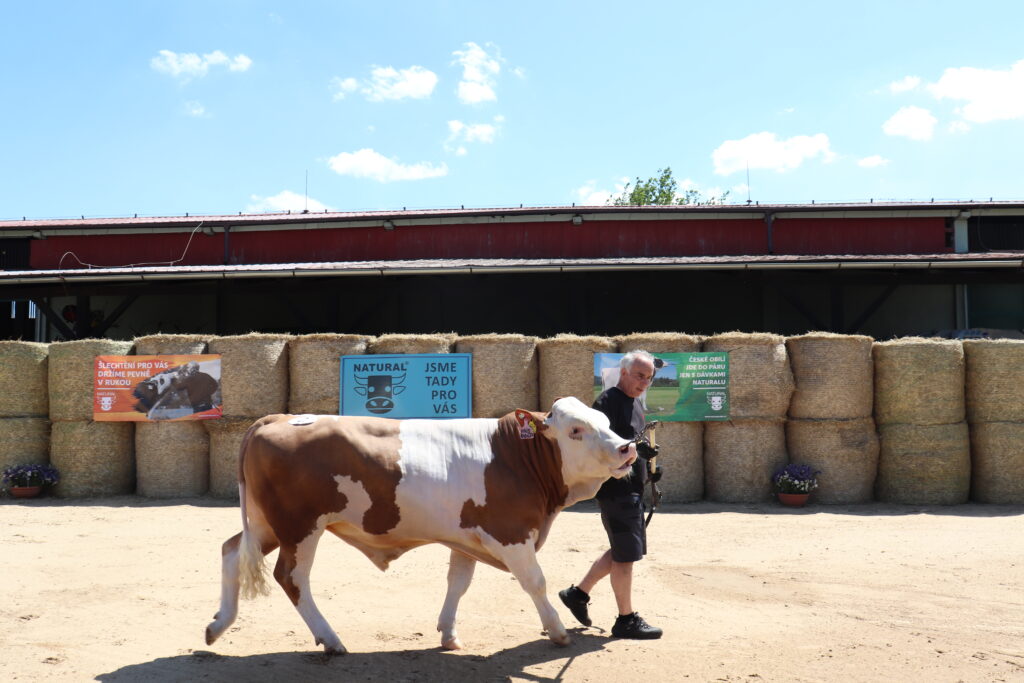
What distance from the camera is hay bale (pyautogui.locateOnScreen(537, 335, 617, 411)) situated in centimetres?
1006

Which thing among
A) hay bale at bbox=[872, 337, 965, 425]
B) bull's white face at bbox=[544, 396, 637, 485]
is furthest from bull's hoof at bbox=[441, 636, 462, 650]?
hay bale at bbox=[872, 337, 965, 425]

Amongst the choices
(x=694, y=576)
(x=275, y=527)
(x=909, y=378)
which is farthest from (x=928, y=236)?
(x=275, y=527)

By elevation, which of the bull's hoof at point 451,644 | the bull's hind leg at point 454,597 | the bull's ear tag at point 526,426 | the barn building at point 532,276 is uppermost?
the barn building at point 532,276

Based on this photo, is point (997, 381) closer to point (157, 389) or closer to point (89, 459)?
point (157, 389)

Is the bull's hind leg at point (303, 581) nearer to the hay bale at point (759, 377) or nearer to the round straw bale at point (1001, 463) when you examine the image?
the hay bale at point (759, 377)

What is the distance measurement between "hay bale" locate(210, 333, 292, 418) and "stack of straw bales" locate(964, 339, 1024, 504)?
8702 mm

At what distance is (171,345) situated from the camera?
1056 cm

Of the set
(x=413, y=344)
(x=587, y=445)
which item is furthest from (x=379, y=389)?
(x=587, y=445)

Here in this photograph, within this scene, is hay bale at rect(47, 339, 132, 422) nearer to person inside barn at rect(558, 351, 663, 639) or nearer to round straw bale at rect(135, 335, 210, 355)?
round straw bale at rect(135, 335, 210, 355)

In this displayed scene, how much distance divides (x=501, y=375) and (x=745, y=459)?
10.5 ft

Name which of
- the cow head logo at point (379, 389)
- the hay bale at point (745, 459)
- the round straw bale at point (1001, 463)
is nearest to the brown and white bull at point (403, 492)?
Result: the cow head logo at point (379, 389)

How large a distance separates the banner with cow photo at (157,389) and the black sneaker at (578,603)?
21.4ft

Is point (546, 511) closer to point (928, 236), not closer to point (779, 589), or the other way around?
point (779, 589)

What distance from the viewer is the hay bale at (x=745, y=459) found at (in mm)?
9922
